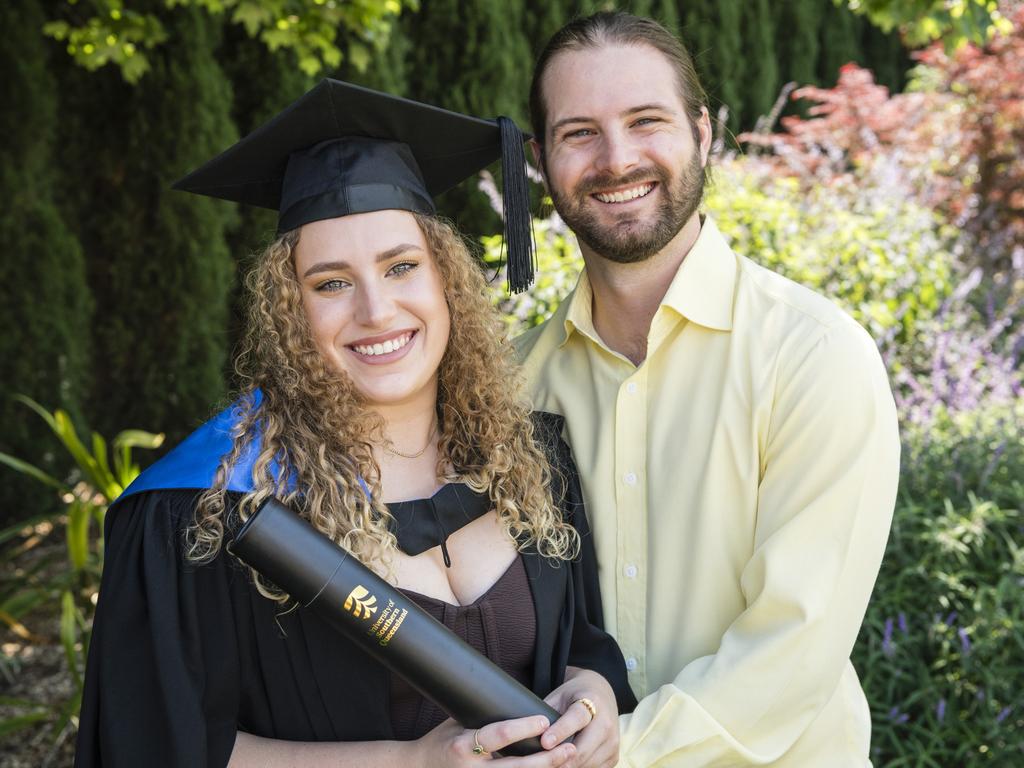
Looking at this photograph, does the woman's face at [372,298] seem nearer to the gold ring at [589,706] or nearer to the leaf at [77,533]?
the gold ring at [589,706]

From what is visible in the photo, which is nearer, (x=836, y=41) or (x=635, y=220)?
(x=635, y=220)

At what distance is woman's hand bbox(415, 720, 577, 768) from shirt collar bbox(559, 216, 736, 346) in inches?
36.4

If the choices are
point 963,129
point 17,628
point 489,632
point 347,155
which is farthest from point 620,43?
point 963,129

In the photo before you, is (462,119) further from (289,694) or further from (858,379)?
(289,694)

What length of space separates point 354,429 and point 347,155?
515 mm

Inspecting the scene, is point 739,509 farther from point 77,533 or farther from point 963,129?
point 963,129

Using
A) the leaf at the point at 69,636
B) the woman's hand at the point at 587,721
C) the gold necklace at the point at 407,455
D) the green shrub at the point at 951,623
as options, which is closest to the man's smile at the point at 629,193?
the gold necklace at the point at 407,455

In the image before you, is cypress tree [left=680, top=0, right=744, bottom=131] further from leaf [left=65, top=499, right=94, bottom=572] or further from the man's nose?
the man's nose

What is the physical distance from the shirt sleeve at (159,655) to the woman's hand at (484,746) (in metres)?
0.36

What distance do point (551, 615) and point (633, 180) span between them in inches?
39.4

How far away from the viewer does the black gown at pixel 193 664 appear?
1.76 m

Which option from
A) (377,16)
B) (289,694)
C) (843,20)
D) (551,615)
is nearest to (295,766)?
(289,694)

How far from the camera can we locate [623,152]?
2.39 meters

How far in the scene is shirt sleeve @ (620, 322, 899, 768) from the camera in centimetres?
198
